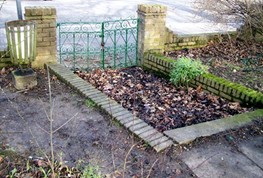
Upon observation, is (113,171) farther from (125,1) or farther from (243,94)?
(125,1)

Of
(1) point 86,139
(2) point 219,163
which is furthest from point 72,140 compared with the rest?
(2) point 219,163

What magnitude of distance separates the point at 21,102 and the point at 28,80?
527 mm

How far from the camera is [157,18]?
6.70m

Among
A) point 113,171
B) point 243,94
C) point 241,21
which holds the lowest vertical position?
point 113,171

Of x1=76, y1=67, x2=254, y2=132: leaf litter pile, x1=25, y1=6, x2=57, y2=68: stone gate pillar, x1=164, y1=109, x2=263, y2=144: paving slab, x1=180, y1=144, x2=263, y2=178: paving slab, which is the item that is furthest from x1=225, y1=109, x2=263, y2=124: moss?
x1=25, y1=6, x2=57, y2=68: stone gate pillar

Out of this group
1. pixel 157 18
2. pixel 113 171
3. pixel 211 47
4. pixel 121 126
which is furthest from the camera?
pixel 211 47

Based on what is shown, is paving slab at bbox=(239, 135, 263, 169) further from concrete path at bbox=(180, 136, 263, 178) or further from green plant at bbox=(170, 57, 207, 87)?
green plant at bbox=(170, 57, 207, 87)

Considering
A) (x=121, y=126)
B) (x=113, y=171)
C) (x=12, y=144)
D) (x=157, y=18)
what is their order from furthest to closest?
1. (x=157, y=18)
2. (x=121, y=126)
3. (x=12, y=144)
4. (x=113, y=171)

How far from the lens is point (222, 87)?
527 centimetres

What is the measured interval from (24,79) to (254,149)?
11.3 ft

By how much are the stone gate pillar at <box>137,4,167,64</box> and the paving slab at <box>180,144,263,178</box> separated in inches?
134

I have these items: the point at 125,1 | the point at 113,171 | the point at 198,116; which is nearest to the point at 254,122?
the point at 198,116

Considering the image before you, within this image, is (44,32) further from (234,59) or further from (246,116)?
(234,59)

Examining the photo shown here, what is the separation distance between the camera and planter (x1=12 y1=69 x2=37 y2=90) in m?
5.16
